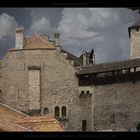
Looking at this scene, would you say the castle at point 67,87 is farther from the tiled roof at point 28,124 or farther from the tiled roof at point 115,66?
the tiled roof at point 28,124

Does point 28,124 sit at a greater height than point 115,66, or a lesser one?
lesser

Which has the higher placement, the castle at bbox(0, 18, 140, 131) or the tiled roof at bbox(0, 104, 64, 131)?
the castle at bbox(0, 18, 140, 131)

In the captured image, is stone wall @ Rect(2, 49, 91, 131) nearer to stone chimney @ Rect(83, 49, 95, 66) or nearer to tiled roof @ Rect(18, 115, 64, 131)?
stone chimney @ Rect(83, 49, 95, 66)

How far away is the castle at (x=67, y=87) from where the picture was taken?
16.9 m

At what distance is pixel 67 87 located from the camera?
18141mm

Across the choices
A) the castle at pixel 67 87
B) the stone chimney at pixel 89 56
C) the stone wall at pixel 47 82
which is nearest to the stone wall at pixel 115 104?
the castle at pixel 67 87

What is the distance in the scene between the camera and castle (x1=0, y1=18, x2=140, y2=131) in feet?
55.5

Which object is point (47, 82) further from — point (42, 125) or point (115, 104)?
point (42, 125)

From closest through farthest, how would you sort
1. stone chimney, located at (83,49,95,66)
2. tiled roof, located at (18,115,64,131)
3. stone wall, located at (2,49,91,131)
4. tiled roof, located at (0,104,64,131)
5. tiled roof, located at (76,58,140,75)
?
stone chimney, located at (83,49,95,66)
tiled roof, located at (0,104,64,131)
tiled roof, located at (18,115,64,131)
tiled roof, located at (76,58,140,75)
stone wall, located at (2,49,91,131)

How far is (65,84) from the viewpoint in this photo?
1791cm

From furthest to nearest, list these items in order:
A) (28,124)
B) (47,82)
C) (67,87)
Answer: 1. (47,82)
2. (67,87)
3. (28,124)

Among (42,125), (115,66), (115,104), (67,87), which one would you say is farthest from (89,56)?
(67,87)

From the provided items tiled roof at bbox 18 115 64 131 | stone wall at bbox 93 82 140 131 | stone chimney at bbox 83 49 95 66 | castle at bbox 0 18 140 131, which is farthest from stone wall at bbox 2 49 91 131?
tiled roof at bbox 18 115 64 131
